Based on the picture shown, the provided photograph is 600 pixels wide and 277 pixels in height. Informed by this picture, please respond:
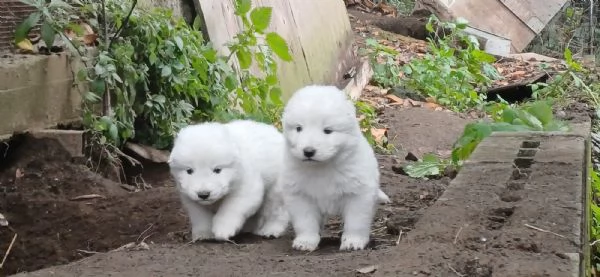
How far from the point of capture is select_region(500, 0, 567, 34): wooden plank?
15695 mm

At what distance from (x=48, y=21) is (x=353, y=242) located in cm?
235

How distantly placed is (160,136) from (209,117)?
0.41 m

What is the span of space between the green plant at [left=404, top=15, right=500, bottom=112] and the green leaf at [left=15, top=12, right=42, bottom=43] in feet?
21.6

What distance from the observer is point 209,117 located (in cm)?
653

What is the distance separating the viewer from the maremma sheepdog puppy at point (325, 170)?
3992 mm

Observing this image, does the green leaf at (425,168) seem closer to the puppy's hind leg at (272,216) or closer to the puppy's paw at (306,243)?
the puppy's hind leg at (272,216)

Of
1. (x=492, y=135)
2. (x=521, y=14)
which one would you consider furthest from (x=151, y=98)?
(x=521, y=14)

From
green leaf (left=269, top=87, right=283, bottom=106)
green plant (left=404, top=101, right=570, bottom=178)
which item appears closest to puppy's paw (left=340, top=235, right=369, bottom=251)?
green plant (left=404, top=101, right=570, bottom=178)

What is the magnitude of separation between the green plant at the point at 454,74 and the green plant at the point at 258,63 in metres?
4.34

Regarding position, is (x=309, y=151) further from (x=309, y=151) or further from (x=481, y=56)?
(x=481, y=56)

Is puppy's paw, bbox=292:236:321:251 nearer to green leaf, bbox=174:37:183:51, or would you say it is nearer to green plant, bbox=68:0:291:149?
green plant, bbox=68:0:291:149

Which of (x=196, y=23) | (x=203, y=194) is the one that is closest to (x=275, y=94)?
(x=196, y=23)

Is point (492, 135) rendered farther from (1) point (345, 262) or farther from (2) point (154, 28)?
(2) point (154, 28)

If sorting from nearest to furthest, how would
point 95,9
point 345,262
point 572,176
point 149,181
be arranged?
point 345,262 < point 572,176 < point 95,9 < point 149,181
